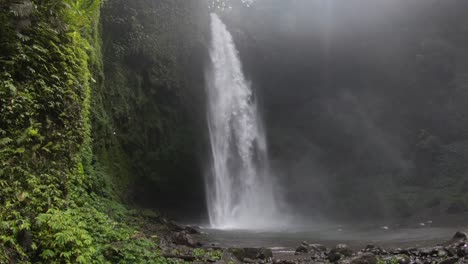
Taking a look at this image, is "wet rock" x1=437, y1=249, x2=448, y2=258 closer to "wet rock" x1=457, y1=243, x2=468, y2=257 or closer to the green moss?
"wet rock" x1=457, y1=243, x2=468, y2=257

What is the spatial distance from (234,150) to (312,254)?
43.8 ft

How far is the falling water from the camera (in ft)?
70.2

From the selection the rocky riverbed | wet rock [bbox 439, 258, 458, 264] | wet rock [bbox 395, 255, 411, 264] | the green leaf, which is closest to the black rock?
the green leaf

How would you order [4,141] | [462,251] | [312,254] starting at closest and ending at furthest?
[4,141] → [462,251] → [312,254]

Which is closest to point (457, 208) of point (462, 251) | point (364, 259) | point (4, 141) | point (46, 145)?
point (462, 251)

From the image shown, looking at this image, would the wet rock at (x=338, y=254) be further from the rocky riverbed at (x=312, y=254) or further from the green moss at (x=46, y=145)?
the green moss at (x=46, y=145)

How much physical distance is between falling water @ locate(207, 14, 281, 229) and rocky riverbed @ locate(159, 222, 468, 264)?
10158 millimetres

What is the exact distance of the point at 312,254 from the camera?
9.93 metres

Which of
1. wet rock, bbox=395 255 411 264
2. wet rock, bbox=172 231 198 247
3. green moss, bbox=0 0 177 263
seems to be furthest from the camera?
wet rock, bbox=172 231 198 247

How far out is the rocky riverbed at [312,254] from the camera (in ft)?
25.8

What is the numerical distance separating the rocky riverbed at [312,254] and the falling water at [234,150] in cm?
1016

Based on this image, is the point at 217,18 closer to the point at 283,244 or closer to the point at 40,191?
the point at 283,244

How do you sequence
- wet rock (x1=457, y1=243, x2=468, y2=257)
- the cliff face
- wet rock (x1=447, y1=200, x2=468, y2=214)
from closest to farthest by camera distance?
1. wet rock (x1=457, y1=243, x2=468, y2=257)
2. the cliff face
3. wet rock (x1=447, y1=200, x2=468, y2=214)

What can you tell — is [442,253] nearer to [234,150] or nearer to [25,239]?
[25,239]
